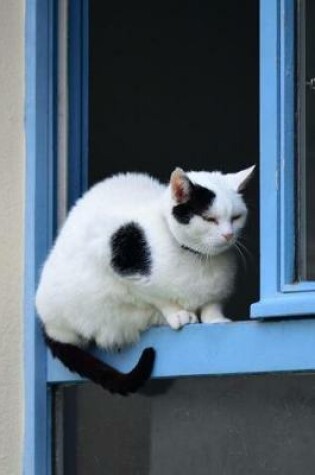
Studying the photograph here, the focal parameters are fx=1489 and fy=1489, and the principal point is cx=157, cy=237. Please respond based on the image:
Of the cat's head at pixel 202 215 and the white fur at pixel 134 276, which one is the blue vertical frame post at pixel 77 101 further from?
the cat's head at pixel 202 215

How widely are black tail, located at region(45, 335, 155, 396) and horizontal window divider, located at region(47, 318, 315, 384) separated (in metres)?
0.03

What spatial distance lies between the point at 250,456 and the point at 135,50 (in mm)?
1590

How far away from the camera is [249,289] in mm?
3879

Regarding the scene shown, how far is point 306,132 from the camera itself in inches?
117

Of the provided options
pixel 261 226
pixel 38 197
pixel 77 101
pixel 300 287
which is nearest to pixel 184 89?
pixel 77 101

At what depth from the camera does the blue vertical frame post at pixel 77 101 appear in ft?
11.7

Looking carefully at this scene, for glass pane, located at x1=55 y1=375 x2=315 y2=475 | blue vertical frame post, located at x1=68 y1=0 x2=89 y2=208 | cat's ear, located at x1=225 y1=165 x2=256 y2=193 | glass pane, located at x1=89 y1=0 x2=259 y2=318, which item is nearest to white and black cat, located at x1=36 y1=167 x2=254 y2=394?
cat's ear, located at x1=225 y1=165 x2=256 y2=193

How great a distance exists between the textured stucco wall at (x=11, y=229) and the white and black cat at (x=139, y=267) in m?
0.16

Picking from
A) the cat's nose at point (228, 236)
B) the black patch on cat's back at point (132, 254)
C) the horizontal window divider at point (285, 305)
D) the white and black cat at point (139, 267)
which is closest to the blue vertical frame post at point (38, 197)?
the white and black cat at point (139, 267)

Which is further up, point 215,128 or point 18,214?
point 215,128

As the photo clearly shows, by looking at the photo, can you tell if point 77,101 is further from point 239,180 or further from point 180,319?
point 180,319

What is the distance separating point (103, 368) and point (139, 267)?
10.3 inches

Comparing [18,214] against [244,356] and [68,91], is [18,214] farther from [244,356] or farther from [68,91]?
[244,356]

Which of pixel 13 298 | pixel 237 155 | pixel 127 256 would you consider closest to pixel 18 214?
pixel 13 298
